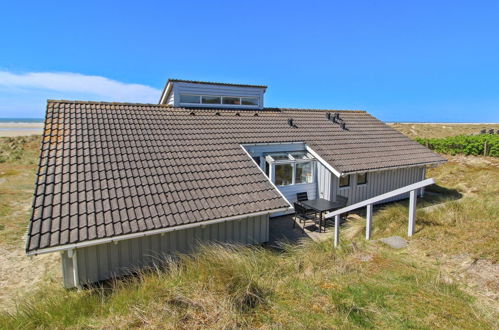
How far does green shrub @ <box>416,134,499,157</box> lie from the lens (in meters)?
19.4

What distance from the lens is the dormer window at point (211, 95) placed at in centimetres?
1413

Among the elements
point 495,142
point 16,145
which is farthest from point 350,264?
point 16,145

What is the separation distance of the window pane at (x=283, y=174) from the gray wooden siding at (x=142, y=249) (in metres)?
3.93

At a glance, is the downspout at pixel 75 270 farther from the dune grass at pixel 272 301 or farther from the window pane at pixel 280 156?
the window pane at pixel 280 156

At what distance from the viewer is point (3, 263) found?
8.39m

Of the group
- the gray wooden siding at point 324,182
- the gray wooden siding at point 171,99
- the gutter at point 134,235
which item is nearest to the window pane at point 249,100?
the gray wooden siding at point 171,99

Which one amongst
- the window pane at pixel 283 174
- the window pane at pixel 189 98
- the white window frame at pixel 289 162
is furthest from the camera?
the window pane at pixel 189 98

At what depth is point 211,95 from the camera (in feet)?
48.6

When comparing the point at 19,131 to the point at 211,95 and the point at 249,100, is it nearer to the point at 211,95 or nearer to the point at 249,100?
the point at 211,95

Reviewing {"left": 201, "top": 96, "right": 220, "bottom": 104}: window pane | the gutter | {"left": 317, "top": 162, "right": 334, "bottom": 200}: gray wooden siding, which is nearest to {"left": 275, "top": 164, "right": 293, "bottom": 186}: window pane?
{"left": 317, "top": 162, "right": 334, "bottom": 200}: gray wooden siding

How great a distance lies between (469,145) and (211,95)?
18.5 m

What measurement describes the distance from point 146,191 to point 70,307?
3.60m

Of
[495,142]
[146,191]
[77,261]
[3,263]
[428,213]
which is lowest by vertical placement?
[3,263]

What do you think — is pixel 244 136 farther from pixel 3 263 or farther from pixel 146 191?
pixel 3 263
